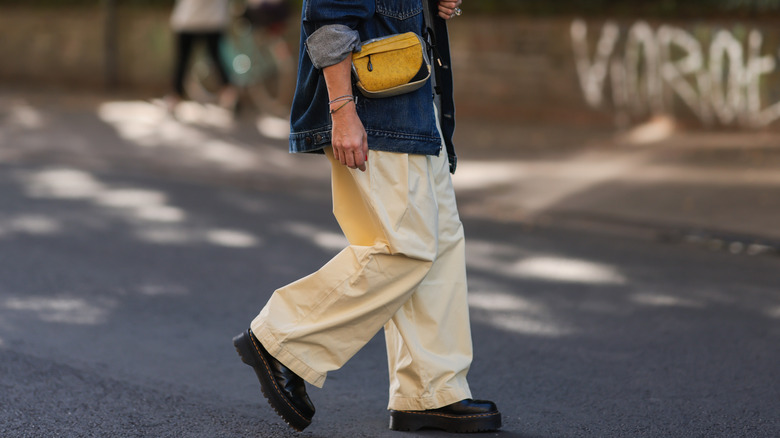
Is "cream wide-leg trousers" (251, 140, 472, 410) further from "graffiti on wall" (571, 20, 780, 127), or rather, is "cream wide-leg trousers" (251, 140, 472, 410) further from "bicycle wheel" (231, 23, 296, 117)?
"bicycle wheel" (231, 23, 296, 117)

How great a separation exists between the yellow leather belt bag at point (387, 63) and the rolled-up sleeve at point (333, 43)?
0.15 ft

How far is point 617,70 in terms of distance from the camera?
10.8 metres

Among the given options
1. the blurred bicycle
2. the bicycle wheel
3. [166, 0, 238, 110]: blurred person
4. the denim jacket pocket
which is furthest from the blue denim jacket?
the bicycle wheel

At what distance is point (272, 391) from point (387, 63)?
107cm

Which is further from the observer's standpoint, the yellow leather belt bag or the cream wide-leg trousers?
the cream wide-leg trousers

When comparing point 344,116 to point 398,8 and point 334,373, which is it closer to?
point 398,8

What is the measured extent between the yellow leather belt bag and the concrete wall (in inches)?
310

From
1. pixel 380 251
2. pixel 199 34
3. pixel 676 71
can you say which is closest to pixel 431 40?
pixel 380 251

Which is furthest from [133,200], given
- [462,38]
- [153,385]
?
[462,38]

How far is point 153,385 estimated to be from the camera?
12.5ft

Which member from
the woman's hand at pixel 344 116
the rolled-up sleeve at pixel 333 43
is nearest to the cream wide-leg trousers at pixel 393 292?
the woman's hand at pixel 344 116

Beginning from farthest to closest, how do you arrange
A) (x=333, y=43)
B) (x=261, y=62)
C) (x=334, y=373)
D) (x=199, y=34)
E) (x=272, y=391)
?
(x=261, y=62), (x=199, y=34), (x=334, y=373), (x=272, y=391), (x=333, y=43)

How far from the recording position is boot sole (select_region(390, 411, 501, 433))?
338 centimetres

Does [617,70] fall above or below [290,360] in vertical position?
below
